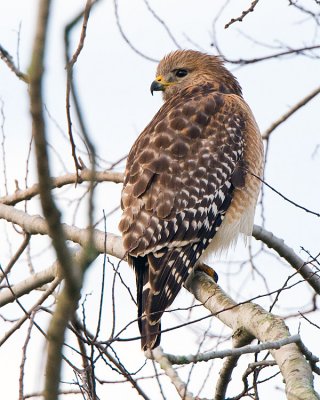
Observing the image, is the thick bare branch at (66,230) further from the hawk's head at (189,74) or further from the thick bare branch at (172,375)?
the hawk's head at (189,74)

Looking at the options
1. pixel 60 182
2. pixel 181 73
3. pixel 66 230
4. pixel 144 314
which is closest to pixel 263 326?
pixel 144 314

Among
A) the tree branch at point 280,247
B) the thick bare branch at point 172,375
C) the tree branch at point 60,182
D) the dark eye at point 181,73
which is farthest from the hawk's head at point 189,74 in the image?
the thick bare branch at point 172,375

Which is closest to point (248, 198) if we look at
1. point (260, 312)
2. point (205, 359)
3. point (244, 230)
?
point (244, 230)

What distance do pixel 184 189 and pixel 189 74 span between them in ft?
5.97

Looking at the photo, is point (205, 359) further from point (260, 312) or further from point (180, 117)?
point (180, 117)

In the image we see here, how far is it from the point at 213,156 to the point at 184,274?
1.06 meters

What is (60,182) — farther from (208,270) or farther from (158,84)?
(158,84)

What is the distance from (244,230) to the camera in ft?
17.1

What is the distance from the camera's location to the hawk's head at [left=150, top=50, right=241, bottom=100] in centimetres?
650

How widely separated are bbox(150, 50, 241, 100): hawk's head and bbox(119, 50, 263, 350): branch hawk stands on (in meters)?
0.37

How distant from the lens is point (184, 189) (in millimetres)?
5148

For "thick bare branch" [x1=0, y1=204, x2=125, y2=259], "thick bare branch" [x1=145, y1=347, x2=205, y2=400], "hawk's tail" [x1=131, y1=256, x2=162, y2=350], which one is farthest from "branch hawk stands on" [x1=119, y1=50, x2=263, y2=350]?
"thick bare branch" [x1=145, y1=347, x2=205, y2=400]

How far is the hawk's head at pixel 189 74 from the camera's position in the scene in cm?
650

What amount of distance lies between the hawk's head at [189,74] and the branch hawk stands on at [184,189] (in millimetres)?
374
